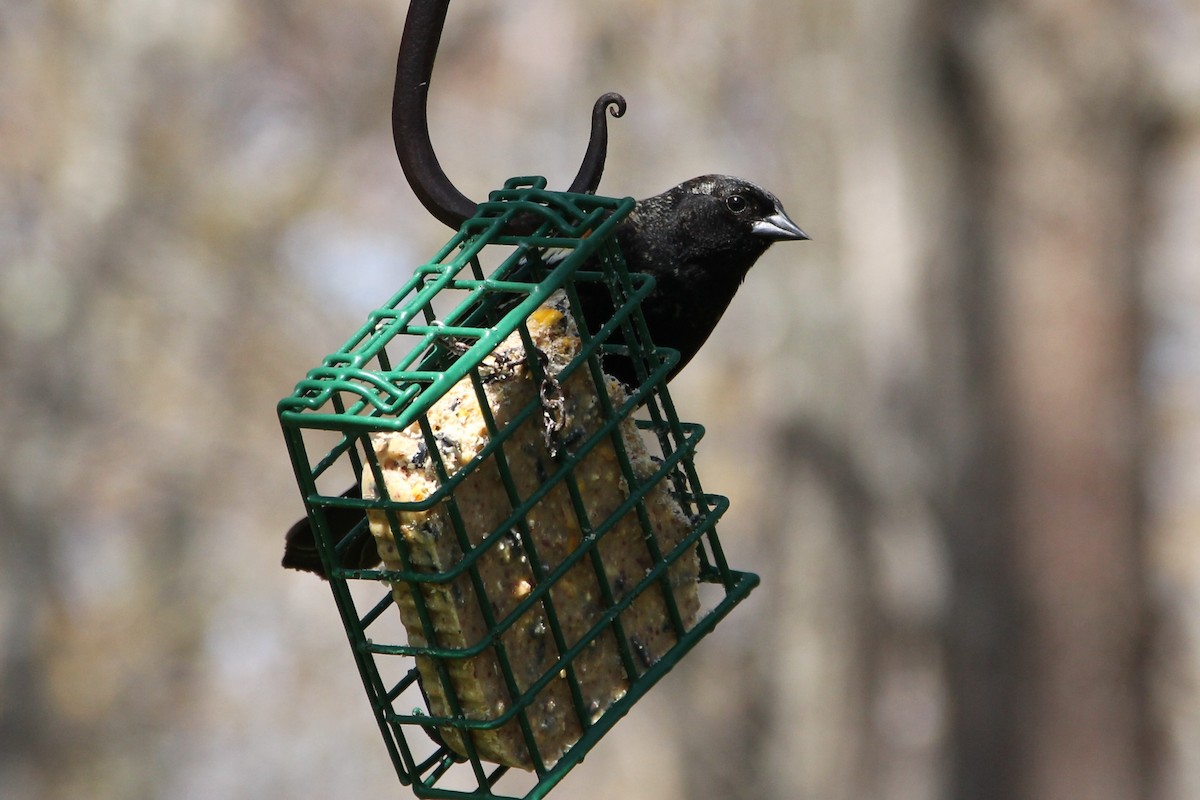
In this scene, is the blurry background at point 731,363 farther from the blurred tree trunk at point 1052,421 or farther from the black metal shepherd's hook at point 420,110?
the black metal shepherd's hook at point 420,110

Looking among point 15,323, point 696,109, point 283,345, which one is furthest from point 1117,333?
point 15,323

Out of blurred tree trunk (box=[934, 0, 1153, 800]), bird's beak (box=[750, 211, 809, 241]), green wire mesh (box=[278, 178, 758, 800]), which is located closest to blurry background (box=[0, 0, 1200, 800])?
blurred tree trunk (box=[934, 0, 1153, 800])

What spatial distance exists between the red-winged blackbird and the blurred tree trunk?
5805 mm

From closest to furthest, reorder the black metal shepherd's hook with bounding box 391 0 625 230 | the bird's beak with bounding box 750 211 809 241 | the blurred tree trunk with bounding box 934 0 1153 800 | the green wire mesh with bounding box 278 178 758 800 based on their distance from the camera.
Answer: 1. the green wire mesh with bounding box 278 178 758 800
2. the black metal shepherd's hook with bounding box 391 0 625 230
3. the bird's beak with bounding box 750 211 809 241
4. the blurred tree trunk with bounding box 934 0 1153 800

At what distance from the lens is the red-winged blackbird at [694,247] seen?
4.16m

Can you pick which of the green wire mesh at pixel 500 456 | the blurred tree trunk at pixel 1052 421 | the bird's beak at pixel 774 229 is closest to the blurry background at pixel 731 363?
the blurred tree trunk at pixel 1052 421

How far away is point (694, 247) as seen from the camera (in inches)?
167

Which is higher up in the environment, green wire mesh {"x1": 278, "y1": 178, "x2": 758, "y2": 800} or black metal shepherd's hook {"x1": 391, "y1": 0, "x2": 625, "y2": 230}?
black metal shepherd's hook {"x1": 391, "y1": 0, "x2": 625, "y2": 230}

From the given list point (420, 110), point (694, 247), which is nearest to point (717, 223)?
point (694, 247)

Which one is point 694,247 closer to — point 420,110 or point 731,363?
point 420,110

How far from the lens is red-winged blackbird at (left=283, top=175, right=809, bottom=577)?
4164 millimetres

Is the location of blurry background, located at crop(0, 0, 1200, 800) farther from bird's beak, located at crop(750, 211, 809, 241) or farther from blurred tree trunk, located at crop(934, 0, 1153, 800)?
bird's beak, located at crop(750, 211, 809, 241)

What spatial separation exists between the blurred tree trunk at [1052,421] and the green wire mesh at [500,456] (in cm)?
676

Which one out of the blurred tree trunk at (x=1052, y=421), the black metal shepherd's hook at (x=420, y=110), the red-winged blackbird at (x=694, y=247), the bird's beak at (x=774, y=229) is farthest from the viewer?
the blurred tree trunk at (x=1052, y=421)
